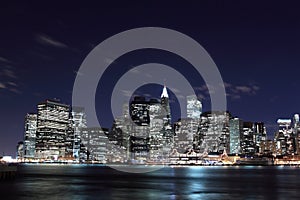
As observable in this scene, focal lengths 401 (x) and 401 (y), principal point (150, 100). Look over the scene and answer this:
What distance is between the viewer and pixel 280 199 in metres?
43.7

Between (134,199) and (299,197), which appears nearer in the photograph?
(134,199)

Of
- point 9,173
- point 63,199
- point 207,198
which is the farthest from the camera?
point 9,173

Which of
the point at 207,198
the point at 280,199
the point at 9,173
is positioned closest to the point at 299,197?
the point at 280,199

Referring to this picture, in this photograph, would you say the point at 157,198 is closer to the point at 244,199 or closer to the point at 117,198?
the point at 117,198

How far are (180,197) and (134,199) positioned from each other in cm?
534

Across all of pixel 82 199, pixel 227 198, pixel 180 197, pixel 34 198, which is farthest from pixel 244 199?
pixel 34 198

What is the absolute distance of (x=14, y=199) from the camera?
135 feet

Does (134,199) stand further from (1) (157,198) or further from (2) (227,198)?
(2) (227,198)

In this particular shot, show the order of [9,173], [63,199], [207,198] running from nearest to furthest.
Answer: [63,199] → [207,198] → [9,173]

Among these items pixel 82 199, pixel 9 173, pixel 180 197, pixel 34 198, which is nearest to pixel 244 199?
pixel 180 197

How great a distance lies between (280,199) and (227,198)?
5762mm

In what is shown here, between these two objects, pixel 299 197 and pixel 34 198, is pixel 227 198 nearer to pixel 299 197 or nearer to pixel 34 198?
pixel 299 197

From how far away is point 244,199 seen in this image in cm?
4275

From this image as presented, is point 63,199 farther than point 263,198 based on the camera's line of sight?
No
